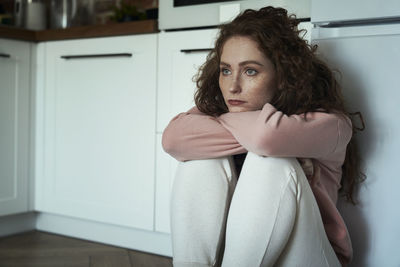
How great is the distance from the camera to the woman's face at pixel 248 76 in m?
1.08

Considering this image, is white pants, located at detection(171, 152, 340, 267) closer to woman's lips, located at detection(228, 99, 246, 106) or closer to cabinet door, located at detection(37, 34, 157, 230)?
woman's lips, located at detection(228, 99, 246, 106)

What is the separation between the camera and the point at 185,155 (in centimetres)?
105

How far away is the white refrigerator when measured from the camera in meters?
1.10

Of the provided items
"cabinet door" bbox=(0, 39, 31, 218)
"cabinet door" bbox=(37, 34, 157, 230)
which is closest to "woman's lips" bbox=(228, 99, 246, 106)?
"cabinet door" bbox=(37, 34, 157, 230)

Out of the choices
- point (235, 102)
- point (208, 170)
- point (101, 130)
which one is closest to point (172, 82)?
point (101, 130)

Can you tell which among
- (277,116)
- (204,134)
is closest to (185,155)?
(204,134)

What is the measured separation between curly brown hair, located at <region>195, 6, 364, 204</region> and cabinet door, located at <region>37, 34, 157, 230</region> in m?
0.53

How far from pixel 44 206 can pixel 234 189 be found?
3.54 feet

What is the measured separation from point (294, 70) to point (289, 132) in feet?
0.62

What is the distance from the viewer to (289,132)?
95 cm

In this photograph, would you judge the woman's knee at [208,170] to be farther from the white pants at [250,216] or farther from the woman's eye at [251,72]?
the woman's eye at [251,72]

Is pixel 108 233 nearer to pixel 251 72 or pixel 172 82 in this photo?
pixel 172 82

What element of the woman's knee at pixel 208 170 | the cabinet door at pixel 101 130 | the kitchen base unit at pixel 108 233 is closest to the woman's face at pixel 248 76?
the woman's knee at pixel 208 170

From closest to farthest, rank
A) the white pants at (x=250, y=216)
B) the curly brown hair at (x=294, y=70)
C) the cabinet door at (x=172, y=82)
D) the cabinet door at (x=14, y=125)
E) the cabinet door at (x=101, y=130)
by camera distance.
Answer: the white pants at (x=250, y=216)
the curly brown hair at (x=294, y=70)
the cabinet door at (x=172, y=82)
the cabinet door at (x=101, y=130)
the cabinet door at (x=14, y=125)
